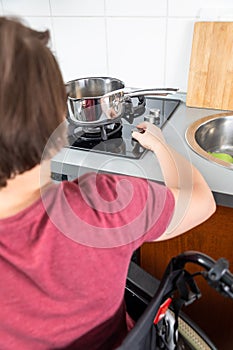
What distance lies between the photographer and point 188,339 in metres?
0.63

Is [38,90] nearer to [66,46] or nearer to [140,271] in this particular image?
[140,271]

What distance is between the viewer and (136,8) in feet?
3.76

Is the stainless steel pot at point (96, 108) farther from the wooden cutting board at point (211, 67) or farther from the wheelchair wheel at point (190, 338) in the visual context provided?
the wheelchair wheel at point (190, 338)

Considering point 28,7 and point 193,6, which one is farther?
point 28,7

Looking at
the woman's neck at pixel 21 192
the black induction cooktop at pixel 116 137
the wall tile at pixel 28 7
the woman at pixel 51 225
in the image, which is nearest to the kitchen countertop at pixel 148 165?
the black induction cooktop at pixel 116 137

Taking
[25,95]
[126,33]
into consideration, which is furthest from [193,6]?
[25,95]

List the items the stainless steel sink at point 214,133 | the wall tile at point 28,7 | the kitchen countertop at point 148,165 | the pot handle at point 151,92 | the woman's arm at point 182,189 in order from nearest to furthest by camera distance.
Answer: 1. the woman's arm at point 182,189
2. the kitchen countertop at point 148,165
3. the stainless steel sink at point 214,133
4. the pot handle at point 151,92
5. the wall tile at point 28,7

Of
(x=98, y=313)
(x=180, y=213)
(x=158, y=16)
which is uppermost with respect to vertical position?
(x=158, y=16)

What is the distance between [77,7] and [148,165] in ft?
2.37

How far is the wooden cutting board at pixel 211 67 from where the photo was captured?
1.03 m

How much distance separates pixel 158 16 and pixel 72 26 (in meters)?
0.34

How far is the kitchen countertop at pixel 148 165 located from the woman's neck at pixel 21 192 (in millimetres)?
388

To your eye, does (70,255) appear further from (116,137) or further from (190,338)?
(116,137)

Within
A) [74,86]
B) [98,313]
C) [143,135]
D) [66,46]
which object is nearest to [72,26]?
[66,46]
